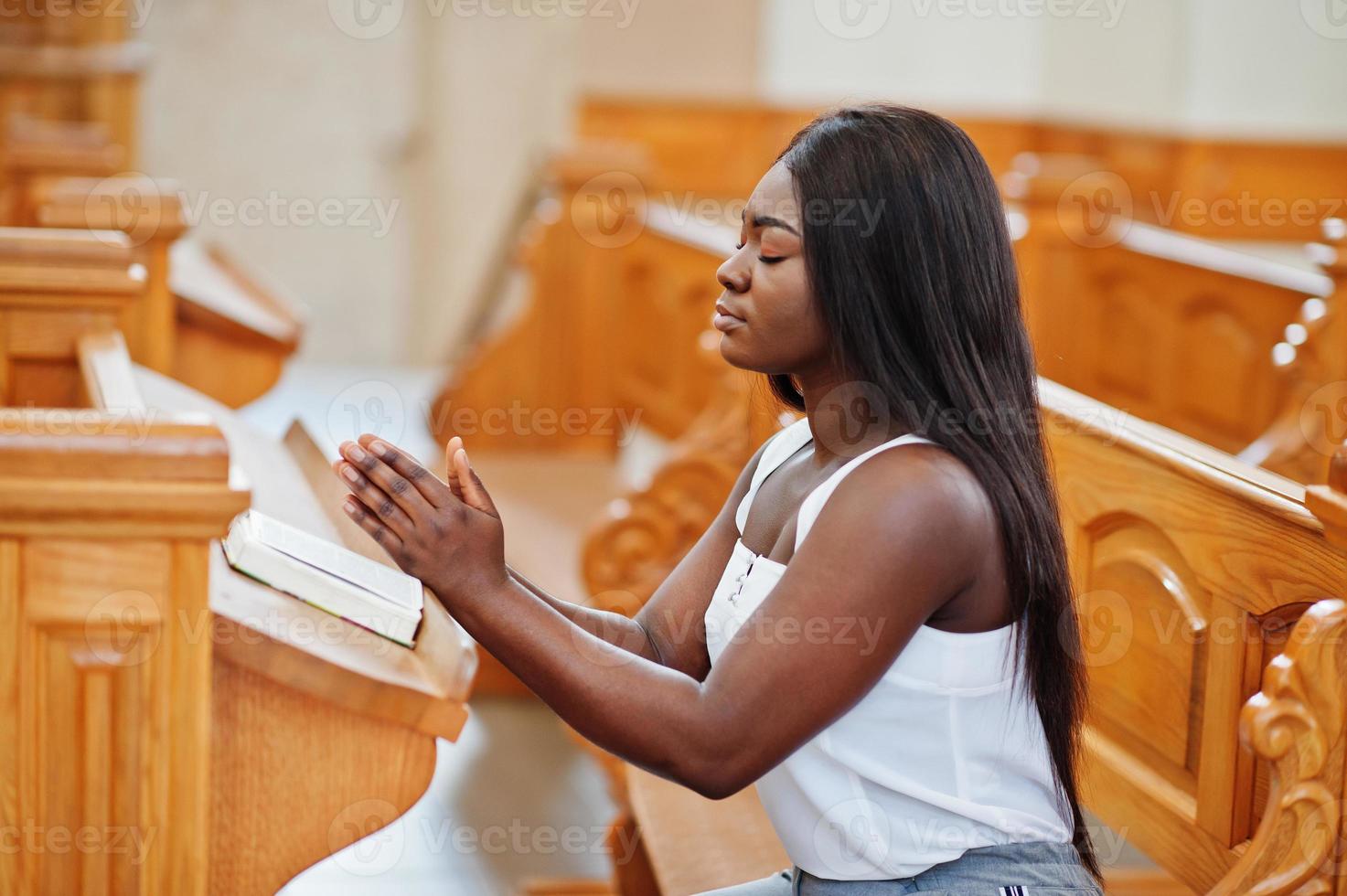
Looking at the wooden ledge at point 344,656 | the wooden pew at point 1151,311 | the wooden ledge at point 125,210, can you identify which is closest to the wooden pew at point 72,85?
the wooden ledge at point 125,210

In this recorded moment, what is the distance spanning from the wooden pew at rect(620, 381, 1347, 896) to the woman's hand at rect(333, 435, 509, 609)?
82cm

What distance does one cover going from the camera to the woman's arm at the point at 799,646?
1487mm

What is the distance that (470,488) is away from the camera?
162cm

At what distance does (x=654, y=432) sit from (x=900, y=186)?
11.4 feet

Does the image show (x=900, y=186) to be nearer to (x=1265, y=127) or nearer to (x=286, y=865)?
(x=286, y=865)

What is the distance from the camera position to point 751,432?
11.4ft

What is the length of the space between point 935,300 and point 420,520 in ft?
1.86

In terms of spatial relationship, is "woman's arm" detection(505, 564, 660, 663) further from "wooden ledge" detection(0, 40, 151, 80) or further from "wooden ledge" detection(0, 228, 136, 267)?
"wooden ledge" detection(0, 40, 151, 80)

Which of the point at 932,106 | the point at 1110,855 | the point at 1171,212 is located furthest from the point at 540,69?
the point at 1110,855

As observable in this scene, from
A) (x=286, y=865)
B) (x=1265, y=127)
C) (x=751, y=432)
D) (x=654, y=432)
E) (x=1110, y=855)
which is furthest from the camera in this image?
(x=1265, y=127)

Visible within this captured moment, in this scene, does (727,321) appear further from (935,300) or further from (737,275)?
(935,300)

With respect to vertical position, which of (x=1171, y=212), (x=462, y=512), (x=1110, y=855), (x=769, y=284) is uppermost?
(x=769, y=284)

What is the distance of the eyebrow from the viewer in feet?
5.24

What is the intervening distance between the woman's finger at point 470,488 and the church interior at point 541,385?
0.16 meters
